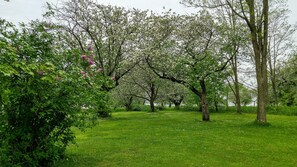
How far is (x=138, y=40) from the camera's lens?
2836cm

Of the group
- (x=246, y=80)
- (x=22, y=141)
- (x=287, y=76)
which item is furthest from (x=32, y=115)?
(x=246, y=80)

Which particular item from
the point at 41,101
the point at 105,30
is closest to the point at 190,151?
the point at 41,101

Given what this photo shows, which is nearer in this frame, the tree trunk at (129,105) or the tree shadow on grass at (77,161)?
the tree shadow on grass at (77,161)

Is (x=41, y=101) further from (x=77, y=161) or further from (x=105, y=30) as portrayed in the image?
(x=105, y=30)

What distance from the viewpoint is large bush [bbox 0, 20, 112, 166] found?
7.09m

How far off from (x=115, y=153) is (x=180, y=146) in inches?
110

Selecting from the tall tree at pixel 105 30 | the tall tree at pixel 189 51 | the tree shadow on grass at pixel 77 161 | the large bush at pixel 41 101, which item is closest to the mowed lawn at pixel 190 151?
the tree shadow on grass at pixel 77 161

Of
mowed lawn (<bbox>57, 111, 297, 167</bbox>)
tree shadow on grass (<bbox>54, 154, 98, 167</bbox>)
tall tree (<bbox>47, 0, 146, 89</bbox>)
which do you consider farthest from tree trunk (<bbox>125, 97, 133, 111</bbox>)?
tree shadow on grass (<bbox>54, 154, 98, 167</bbox>)

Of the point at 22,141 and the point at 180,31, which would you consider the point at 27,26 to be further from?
the point at 180,31

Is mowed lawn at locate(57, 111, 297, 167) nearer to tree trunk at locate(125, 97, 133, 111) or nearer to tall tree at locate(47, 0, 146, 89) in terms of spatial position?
tall tree at locate(47, 0, 146, 89)

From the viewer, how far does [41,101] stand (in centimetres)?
744

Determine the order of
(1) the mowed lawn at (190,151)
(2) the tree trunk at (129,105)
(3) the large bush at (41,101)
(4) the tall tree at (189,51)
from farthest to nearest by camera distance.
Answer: (2) the tree trunk at (129,105), (4) the tall tree at (189,51), (1) the mowed lawn at (190,151), (3) the large bush at (41,101)

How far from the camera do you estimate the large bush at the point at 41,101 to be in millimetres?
7086

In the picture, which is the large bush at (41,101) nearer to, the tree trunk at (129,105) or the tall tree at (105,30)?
the tall tree at (105,30)
